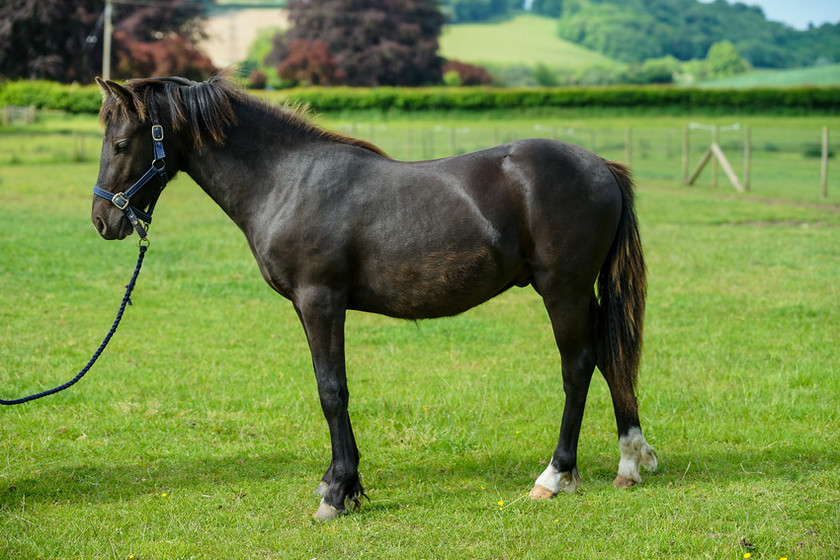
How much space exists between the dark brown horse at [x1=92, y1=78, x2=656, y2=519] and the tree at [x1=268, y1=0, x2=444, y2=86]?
64.0 metres

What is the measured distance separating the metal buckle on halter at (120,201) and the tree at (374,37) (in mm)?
64195

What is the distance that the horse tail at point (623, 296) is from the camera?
4879mm

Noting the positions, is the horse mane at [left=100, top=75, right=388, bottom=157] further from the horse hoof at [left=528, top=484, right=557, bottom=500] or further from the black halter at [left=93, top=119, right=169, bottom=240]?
the horse hoof at [left=528, top=484, right=557, bottom=500]

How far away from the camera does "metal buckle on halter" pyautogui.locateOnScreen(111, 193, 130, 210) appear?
14.9 ft

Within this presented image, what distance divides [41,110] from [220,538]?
167 ft

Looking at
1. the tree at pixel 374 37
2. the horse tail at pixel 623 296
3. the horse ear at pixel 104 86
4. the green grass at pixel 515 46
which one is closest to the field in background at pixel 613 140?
the horse ear at pixel 104 86

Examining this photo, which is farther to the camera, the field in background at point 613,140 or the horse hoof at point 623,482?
the field in background at point 613,140

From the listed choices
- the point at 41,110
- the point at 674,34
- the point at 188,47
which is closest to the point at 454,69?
the point at 188,47

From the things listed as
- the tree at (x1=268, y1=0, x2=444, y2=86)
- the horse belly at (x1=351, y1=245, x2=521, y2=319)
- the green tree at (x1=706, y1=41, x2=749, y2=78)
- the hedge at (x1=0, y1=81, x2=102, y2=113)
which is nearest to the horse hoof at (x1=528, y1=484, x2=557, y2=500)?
the horse belly at (x1=351, y1=245, x2=521, y2=319)

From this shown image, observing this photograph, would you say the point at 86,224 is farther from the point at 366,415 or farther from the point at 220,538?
the point at 220,538

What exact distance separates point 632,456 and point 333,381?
1.84 metres

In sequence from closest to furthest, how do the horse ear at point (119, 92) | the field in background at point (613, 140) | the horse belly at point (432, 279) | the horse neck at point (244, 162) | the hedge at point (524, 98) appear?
1. the horse ear at point (119, 92)
2. the horse belly at point (432, 279)
3. the horse neck at point (244, 162)
4. the field in background at point (613, 140)
5. the hedge at point (524, 98)

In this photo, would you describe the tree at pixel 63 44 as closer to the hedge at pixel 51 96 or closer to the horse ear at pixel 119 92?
the hedge at pixel 51 96

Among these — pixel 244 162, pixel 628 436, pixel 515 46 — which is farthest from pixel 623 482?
pixel 515 46
